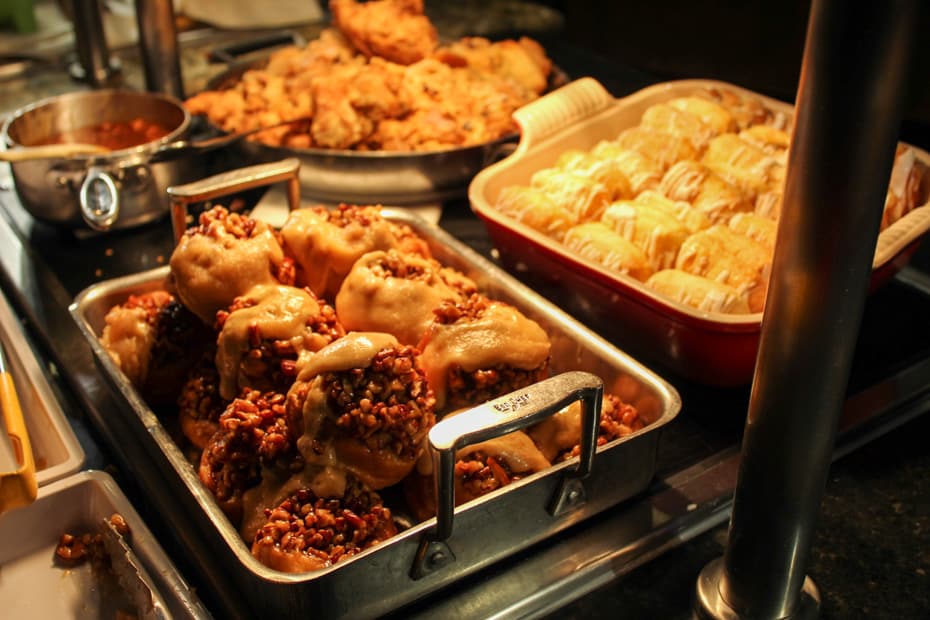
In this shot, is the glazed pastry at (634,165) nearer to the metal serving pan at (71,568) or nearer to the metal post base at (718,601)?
the metal post base at (718,601)

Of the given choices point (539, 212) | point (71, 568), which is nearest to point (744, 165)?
point (539, 212)

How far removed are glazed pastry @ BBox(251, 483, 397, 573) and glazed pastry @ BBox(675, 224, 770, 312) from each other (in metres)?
0.76

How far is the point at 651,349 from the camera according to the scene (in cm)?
150

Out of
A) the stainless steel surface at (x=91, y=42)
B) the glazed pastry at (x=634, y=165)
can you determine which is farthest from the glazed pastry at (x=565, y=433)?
the stainless steel surface at (x=91, y=42)

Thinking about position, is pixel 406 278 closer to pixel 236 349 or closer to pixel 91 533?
pixel 236 349

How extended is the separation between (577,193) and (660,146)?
0.30m

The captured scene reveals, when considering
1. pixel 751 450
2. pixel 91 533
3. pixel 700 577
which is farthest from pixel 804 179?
pixel 91 533

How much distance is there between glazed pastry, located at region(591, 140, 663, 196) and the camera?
187 centimetres

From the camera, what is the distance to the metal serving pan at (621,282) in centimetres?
138

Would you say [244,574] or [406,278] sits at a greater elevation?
[406,278]

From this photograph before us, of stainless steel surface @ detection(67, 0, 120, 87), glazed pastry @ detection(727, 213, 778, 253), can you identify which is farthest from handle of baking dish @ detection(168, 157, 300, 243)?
stainless steel surface @ detection(67, 0, 120, 87)

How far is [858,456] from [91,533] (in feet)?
3.54

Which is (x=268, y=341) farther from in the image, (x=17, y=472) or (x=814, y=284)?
(x=814, y=284)

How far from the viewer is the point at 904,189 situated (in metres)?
1.73
